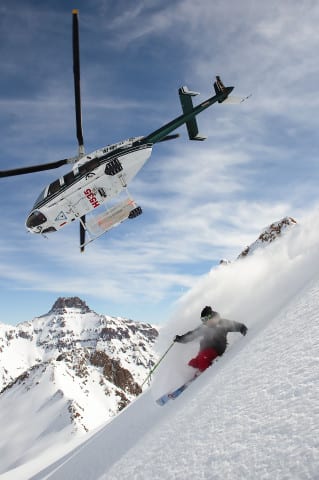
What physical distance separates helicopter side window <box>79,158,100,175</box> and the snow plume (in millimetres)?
7528

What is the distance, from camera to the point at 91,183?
18078mm

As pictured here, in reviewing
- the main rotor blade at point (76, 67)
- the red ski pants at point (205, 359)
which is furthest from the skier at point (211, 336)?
the main rotor blade at point (76, 67)

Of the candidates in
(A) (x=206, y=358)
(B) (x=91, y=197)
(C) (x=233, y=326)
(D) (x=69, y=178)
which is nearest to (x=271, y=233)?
(B) (x=91, y=197)

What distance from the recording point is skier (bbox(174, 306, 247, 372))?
9383 mm

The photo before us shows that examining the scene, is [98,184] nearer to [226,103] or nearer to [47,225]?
[47,225]

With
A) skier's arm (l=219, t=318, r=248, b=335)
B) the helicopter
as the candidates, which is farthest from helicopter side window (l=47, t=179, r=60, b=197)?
skier's arm (l=219, t=318, r=248, b=335)

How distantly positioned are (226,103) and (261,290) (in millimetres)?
13063

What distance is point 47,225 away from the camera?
18891mm

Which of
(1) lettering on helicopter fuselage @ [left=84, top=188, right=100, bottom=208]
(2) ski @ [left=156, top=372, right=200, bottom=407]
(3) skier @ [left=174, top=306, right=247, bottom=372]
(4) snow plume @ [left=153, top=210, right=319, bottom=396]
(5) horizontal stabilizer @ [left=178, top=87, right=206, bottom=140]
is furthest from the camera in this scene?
(5) horizontal stabilizer @ [left=178, top=87, right=206, bottom=140]

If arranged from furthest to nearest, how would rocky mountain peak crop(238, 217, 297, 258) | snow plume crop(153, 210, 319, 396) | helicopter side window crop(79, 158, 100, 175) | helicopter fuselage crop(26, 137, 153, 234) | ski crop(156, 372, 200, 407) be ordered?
rocky mountain peak crop(238, 217, 297, 258), helicopter fuselage crop(26, 137, 153, 234), helicopter side window crop(79, 158, 100, 175), snow plume crop(153, 210, 319, 396), ski crop(156, 372, 200, 407)

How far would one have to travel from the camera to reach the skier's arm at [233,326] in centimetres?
933

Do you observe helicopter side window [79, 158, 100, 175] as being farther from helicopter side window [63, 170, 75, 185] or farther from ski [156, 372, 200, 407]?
ski [156, 372, 200, 407]

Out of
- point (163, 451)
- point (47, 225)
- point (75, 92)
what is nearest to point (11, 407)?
point (47, 225)

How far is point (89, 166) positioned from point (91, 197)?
150cm
